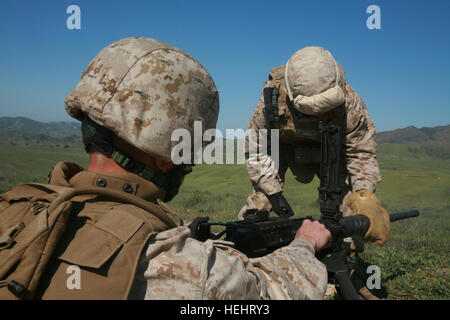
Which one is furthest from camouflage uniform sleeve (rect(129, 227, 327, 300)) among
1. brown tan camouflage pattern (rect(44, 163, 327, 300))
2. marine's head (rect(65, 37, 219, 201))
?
marine's head (rect(65, 37, 219, 201))

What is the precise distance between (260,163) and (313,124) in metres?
0.89

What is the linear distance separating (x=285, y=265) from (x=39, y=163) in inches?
939

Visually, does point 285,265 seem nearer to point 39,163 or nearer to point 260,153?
point 260,153

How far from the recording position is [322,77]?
4215 millimetres

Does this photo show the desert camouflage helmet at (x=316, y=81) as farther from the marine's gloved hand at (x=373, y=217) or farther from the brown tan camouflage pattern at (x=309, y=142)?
the marine's gloved hand at (x=373, y=217)

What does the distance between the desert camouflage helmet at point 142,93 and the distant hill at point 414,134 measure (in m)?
58.2

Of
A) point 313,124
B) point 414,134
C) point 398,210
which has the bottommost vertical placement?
point 398,210

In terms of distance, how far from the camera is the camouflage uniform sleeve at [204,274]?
4.97 ft

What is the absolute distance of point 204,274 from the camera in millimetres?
1535

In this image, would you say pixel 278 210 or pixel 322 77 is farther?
pixel 278 210

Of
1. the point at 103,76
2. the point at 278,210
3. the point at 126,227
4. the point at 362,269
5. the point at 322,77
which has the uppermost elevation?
the point at 322,77

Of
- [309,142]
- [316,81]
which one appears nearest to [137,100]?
[316,81]

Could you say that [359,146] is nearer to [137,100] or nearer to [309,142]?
[309,142]
